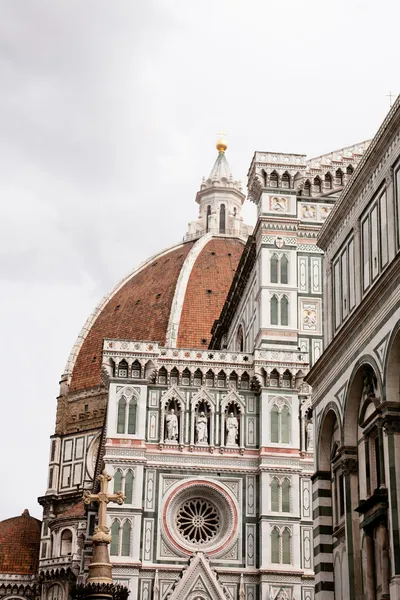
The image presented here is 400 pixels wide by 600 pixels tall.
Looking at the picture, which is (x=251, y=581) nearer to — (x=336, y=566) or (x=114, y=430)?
(x=114, y=430)

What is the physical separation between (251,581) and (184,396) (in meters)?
6.88

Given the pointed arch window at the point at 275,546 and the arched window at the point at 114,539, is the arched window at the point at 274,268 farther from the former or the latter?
the arched window at the point at 114,539

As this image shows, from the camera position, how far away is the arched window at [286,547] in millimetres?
38406

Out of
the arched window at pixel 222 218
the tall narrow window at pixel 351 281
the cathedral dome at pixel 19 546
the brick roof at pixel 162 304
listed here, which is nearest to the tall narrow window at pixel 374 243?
the tall narrow window at pixel 351 281

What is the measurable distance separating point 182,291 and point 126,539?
4831 centimetres

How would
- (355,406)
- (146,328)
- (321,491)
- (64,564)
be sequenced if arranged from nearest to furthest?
(355,406) < (321,491) < (64,564) < (146,328)

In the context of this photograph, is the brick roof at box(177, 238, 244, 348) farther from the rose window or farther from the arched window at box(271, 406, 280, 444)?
the rose window

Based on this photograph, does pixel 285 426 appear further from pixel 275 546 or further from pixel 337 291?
pixel 337 291

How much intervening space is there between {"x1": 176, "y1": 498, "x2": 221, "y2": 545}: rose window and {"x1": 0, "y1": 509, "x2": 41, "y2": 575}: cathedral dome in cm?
3856

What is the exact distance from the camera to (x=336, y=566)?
20250mm

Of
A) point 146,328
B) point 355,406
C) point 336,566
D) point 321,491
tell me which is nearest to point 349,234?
point 355,406

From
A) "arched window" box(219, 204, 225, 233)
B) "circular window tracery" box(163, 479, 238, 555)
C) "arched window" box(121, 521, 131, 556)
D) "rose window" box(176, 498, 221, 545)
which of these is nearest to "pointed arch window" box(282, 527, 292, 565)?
"circular window tracery" box(163, 479, 238, 555)

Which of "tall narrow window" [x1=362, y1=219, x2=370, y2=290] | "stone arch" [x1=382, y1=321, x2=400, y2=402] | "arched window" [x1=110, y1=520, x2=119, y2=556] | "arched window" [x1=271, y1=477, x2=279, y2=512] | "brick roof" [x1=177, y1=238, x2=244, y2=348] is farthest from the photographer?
"brick roof" [x1=177, y1=238, x2=244, y2=348]

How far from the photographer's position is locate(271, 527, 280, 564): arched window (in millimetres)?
38328
